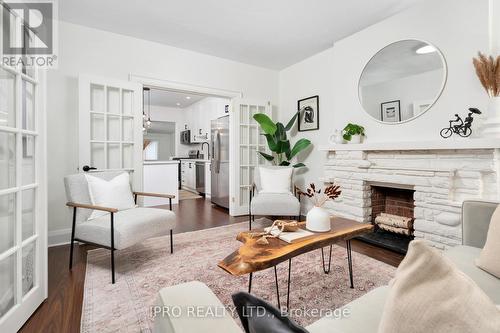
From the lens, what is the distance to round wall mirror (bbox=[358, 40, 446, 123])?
8.14ft

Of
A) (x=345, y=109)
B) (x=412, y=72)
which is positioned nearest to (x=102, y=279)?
(x=345, y=109)

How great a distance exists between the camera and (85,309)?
62.9 inches

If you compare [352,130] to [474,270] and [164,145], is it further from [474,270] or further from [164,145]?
[164,145]

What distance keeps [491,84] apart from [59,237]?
4496 mm

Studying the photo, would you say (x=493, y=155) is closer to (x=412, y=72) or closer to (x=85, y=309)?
(x=412, y=72)

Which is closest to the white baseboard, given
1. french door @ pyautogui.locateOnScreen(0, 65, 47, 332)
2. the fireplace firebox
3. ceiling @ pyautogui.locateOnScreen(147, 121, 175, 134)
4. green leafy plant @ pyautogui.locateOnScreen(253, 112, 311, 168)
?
french door @ pyautogui.locateOnScreen(0, 65, 47, 332)

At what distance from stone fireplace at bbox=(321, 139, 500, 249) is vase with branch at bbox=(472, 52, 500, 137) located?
0.48ft

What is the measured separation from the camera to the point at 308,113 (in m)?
4.04

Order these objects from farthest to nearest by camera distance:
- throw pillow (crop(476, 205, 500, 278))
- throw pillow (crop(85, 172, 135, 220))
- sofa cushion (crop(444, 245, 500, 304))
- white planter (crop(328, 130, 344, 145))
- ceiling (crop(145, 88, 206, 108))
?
1. ceiling (crop(145, 88, 206, 108))
2. white planter (crop(328, 130, 344, 145))
3. throw pillow (crop(85, 172, 135, 220))
4. throw pillow (crop(476, 205, 500, 278))
5. sofa cushion (crop(444, 245, 500, 304))

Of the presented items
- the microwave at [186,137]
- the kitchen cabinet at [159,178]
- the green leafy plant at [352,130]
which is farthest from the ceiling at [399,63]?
the microwave at [186,137]

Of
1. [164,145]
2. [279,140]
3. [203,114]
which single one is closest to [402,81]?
[279,140]

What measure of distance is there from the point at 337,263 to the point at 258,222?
1.58m

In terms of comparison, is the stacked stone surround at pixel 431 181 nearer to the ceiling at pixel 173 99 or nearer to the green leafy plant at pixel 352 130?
the green leafy plant at pixel 352 130

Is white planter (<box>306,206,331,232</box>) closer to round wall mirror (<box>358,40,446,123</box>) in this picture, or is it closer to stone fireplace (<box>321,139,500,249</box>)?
stone fireplace (<box>321,139,500,249</box>)
